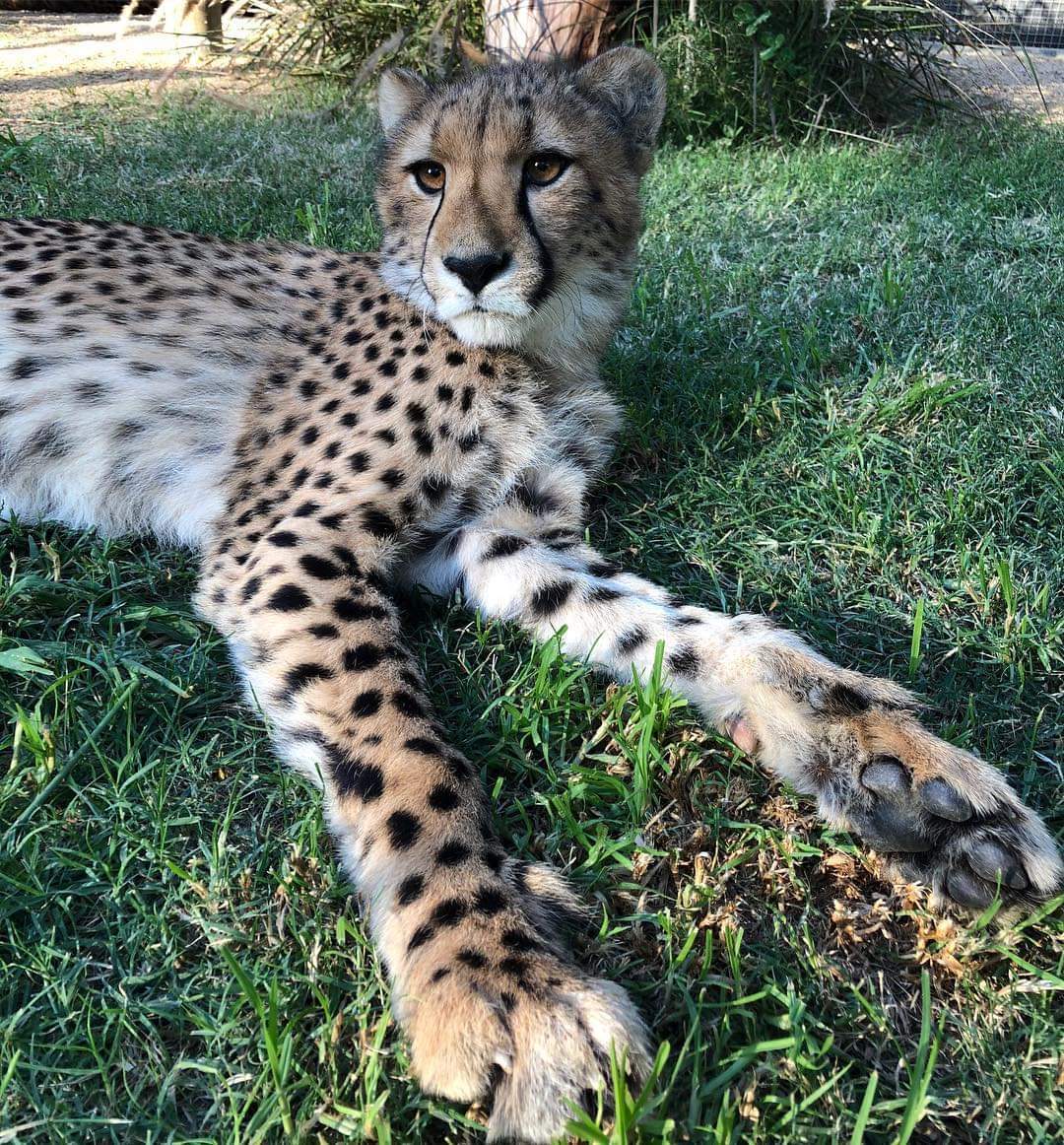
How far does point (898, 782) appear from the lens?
4.62ft

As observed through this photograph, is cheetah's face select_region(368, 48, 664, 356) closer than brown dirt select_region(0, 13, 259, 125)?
Yes

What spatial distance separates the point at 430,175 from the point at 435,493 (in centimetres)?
69

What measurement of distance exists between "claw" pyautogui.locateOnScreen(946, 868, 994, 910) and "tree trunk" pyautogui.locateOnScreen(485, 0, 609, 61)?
3983mm

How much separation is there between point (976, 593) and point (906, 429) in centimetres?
66

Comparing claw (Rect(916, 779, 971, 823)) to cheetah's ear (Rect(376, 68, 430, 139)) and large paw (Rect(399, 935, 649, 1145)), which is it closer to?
large paw (Rect(399, 935, 649, 1145))

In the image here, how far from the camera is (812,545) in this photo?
2092 millimetres

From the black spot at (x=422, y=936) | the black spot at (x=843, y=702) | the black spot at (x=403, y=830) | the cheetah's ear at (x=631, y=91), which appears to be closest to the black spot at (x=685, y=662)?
the black spot at (x=843, y=702)

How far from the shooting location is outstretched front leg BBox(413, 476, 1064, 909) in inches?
53.1

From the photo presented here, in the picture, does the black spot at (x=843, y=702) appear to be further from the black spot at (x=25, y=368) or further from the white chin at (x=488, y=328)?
the black spot at (x=25, y=368)

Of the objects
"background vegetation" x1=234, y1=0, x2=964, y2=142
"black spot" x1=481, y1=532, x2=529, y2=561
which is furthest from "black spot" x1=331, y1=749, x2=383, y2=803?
"background vegetation" x1=234, y1=0, x2=964, y2=142

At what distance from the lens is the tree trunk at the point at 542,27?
14.3 feet

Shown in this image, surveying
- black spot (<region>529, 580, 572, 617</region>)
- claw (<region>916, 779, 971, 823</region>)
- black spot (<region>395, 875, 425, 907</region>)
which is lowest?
black spot (<region>529, 580, 572, 617</region>)

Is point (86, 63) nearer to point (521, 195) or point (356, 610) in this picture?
point (521, 195)

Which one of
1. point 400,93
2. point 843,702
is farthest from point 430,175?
point 843,702
